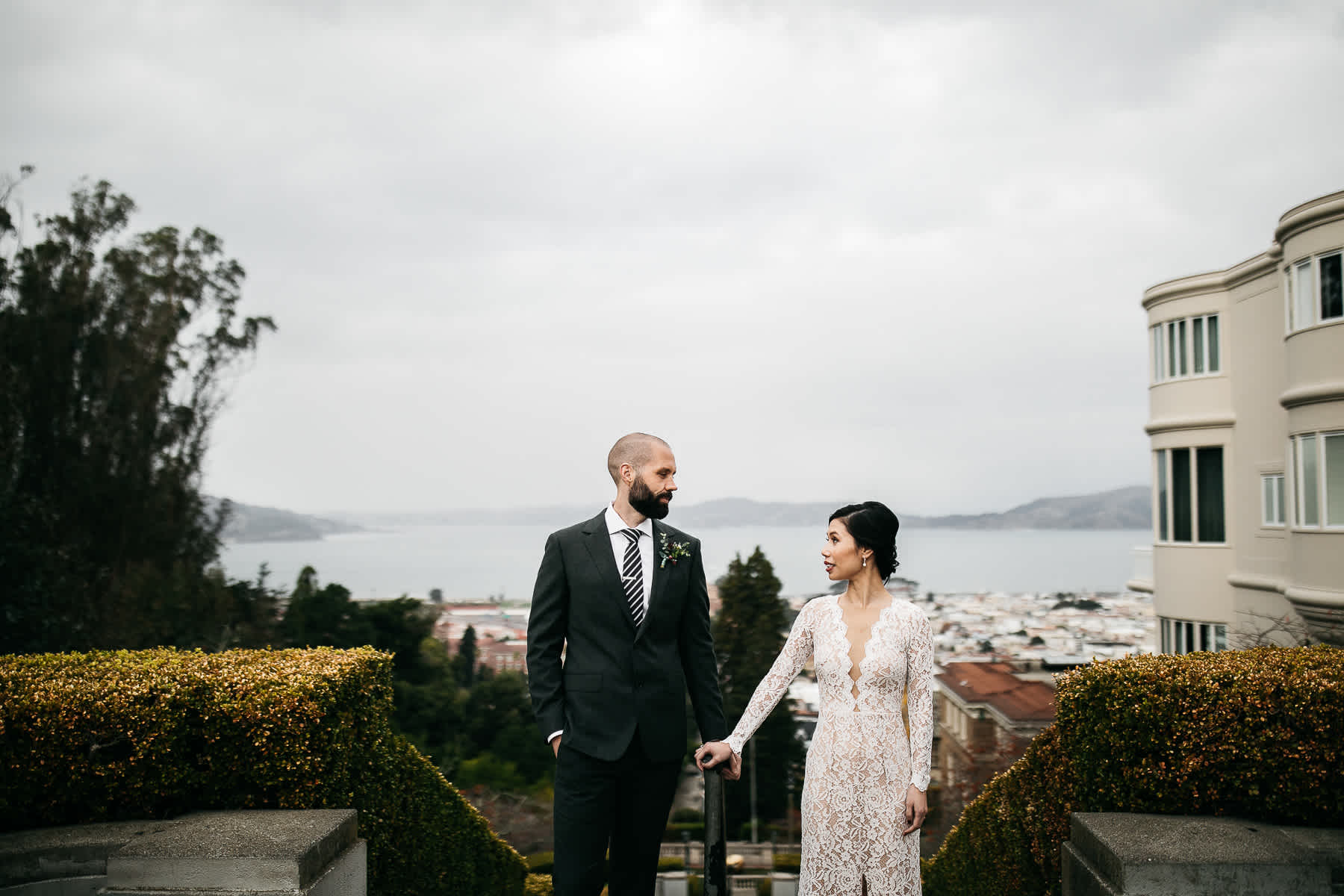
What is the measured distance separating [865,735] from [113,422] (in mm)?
30028

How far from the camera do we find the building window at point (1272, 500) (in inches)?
614

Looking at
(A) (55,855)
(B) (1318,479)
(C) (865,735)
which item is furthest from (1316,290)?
(A) (55,855)

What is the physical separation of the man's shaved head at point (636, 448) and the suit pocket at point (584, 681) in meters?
0.86

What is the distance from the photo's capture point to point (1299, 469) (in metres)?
13.8

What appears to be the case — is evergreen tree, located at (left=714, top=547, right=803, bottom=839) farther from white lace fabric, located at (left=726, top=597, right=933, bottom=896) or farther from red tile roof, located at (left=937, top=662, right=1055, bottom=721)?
white lace fabric, located at (left=726, top=597, right=933, bottom=896)

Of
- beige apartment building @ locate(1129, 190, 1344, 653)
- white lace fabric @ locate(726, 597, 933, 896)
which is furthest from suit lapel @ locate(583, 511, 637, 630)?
beige apartment building @ locate(1129, 190, 1344, 653)

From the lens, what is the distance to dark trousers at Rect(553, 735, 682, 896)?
3443 mm

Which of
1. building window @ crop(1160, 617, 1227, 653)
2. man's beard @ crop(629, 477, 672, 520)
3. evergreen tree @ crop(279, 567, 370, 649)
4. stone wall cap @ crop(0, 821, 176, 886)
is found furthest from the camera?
evergreen tree @ crop(279, 567, 370, 649)

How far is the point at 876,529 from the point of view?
3609mm

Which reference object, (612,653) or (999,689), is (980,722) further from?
(612,653)

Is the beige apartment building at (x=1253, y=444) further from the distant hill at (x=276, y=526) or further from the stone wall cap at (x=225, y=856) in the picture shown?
the distant hill at (x=276, y=526)

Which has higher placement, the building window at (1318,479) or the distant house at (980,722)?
the building window at (1318,479)

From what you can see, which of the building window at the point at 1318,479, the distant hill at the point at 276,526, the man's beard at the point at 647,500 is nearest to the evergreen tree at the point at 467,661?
the distant hill at the point at 276,526

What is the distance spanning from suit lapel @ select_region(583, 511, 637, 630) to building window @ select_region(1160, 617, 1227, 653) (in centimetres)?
1686
